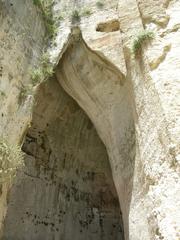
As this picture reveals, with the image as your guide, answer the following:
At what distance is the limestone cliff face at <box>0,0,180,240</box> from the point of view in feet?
18.0

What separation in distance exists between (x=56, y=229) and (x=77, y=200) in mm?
1213

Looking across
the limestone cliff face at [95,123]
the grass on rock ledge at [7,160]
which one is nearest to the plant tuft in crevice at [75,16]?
the limestone cliff face at [95,123]

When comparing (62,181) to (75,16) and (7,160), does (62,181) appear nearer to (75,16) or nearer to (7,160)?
(7,160)

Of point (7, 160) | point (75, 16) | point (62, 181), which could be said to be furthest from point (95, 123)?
point (7, 160)

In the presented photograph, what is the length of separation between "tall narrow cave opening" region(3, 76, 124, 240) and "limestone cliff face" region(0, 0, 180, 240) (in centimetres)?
3

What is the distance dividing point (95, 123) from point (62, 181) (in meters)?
2.63

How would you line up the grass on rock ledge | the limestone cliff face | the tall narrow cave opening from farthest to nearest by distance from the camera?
the tall narrow cave opening
the grass on rock ledge
the limestone cliff face

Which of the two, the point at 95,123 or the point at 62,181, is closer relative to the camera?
the point at 95,123

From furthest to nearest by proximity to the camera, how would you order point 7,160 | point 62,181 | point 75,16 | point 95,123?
point 62,181 < point 75,16 < point 95,123 < point 7,160

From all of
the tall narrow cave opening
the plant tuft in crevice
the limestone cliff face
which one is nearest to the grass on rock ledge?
the limestone cliff face

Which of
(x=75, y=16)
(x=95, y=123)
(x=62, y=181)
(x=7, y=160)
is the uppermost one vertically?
(x=75, y=16)

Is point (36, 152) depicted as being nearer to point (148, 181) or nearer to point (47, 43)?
point (47, 43)

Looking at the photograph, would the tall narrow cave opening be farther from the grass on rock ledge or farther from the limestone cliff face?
the grass on rock ledge

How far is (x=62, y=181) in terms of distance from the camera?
35.1 ft
